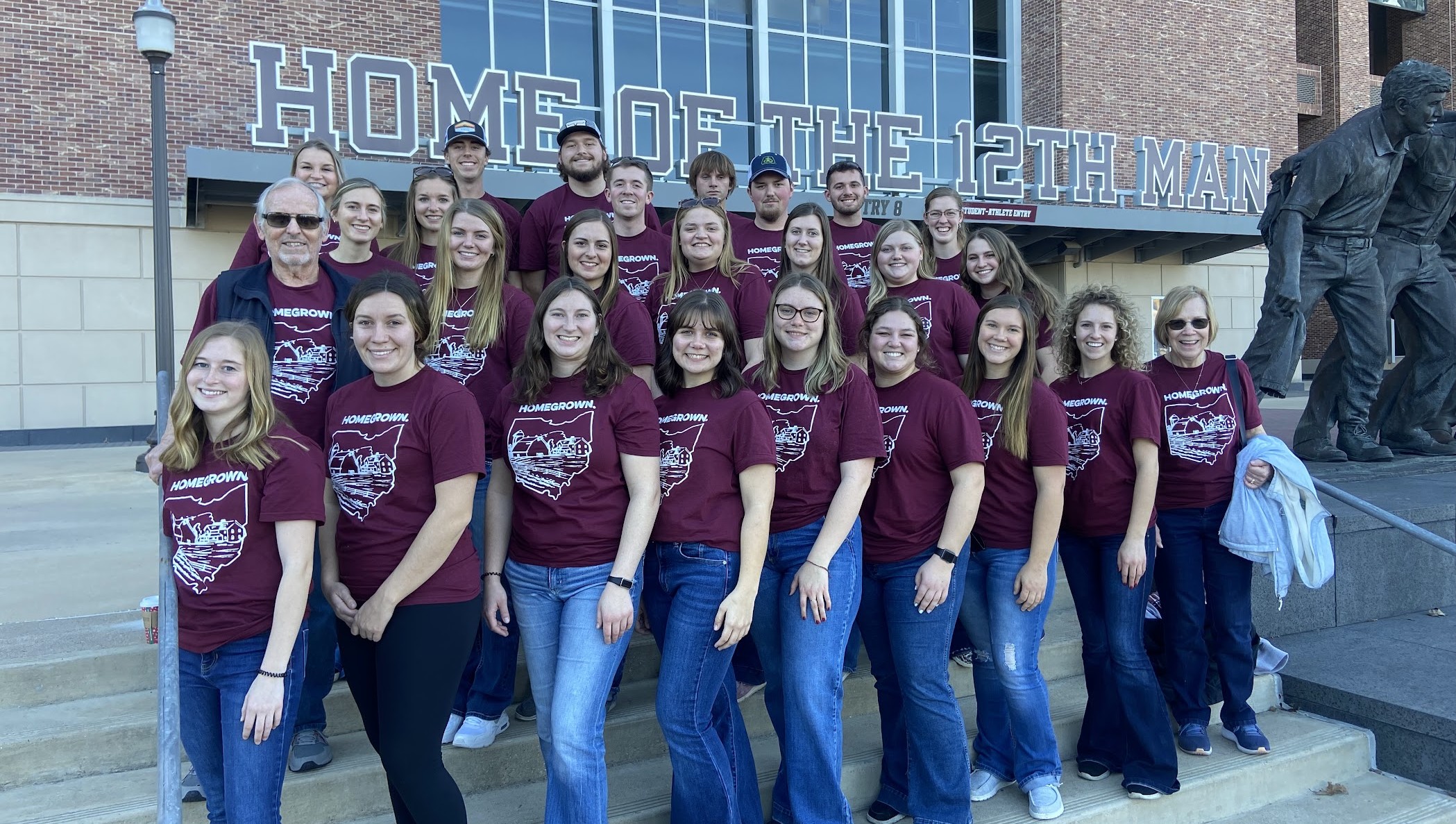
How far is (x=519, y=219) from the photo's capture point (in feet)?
14.8

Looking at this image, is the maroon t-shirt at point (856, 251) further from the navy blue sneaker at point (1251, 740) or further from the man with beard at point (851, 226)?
the navy blue sneaker at point (1251, 740)

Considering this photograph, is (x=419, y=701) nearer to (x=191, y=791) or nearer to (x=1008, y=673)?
(x=191, y=791)

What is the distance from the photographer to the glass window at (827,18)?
1884 centimetres

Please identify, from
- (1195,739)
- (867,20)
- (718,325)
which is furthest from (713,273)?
(867,20)

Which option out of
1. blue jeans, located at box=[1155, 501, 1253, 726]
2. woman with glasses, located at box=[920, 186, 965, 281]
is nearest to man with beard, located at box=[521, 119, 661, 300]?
woman with glasses, located at box=[920, 186, 965, 281]

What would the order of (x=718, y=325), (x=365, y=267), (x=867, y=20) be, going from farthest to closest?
1. (x=867, y=20)
2. (x=365, y=267)
3. (x=718, y=325)

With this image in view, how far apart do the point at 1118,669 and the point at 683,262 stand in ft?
7.50

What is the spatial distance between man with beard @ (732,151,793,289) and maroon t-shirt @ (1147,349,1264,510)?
1.78 meters

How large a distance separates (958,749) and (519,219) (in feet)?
9.63

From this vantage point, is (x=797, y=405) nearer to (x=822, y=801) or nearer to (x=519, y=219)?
(x=822, y=801)

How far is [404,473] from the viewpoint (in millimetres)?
2650

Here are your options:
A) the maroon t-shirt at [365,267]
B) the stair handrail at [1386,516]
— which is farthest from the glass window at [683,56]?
the maroon t-shirt at [365,267]

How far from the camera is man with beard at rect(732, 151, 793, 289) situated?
15.2 feet

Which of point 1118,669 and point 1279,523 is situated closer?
point 1118,669
